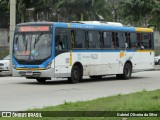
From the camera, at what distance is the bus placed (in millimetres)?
22938

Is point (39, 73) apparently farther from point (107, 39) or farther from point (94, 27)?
point (107, 39)

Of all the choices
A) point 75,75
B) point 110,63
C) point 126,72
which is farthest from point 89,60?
point 126,72

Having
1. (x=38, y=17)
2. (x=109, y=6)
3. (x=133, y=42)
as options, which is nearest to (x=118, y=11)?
(x=109, y=6)

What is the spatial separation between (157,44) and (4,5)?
24.5m

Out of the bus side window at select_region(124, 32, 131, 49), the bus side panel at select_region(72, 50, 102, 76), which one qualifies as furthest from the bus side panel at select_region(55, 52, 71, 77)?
the bus side window at select_region(124, 32, 131, 49)

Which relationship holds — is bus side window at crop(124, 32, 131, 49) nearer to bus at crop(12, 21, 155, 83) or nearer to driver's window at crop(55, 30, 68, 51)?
bus at crop(12, 21, 155, 83)

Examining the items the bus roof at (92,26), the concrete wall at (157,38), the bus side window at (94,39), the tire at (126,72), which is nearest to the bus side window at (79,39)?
the bus roof at (92,26)

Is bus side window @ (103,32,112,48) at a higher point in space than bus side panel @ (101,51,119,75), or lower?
higher

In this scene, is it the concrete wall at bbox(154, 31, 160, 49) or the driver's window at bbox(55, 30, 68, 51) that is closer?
the driver's window at bbox(55, 30, 68, 51)

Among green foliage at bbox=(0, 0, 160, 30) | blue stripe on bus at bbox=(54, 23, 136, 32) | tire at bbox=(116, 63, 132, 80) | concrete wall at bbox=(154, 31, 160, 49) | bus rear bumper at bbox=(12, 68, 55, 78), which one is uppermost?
green foliage at bbox=(0, 0, 160, 30)

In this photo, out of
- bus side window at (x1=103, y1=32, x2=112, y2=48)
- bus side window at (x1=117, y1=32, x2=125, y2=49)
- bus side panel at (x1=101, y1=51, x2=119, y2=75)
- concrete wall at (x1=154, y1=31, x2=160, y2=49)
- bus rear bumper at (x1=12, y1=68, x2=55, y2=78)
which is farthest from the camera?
concrete wall at (x1=154, y1=31, x2=160, y2=49)

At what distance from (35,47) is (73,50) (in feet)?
6.31

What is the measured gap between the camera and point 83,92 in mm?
19312

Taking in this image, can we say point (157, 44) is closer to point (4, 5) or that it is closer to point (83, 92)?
point (4, 5)
